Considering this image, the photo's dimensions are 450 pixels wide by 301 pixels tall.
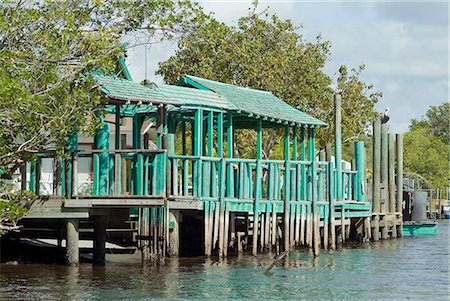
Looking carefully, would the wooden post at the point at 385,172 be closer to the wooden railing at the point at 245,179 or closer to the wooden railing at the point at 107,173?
the wooden railing at the point at 245,179

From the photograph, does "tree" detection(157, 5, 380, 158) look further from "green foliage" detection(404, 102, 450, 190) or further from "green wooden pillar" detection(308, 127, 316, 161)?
"green foliage" detection(404, 102, 450, 190)

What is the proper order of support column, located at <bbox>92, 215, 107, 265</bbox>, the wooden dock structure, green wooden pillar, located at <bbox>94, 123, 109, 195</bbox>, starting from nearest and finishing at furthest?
the wooden dock structure < green wooden pillar, located at <bbox>94, 123, 109, 195</bbox> < support column, located at <bbox>92, 215, 107, 265</bbox>

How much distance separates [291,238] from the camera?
29172 mm

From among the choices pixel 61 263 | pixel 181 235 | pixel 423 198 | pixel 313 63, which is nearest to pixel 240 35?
pixel 313 63

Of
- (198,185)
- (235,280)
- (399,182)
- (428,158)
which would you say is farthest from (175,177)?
(428,158)

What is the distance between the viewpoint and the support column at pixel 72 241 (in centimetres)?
2412

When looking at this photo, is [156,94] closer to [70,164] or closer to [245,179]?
[70,164]

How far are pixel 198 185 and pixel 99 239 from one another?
2860 millimetres

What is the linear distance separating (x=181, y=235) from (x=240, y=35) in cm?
1865

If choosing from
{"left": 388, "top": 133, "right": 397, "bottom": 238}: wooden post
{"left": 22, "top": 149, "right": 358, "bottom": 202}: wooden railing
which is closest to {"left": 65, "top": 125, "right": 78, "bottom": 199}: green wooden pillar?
{"left": 22, "top": 149, "right": 358, "bottom": 202}: wooden railing

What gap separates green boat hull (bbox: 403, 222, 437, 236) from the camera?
44.2 meters

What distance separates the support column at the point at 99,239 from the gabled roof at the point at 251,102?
16.8 ft

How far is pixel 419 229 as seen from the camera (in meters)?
44.8

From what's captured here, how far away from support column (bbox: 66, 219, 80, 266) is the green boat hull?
73.6 feet
